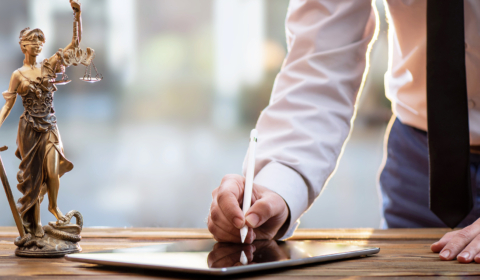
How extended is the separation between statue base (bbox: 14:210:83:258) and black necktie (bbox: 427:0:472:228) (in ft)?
1.94

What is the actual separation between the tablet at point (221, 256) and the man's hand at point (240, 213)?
37mm

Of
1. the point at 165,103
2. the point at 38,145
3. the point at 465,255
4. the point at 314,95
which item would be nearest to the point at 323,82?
the point at 314,95

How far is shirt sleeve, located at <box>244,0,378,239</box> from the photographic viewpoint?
2.96ft

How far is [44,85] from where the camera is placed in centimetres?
59

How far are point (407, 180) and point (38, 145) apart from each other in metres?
0.97

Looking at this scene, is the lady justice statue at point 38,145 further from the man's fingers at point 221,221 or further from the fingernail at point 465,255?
the fingernail at point 465,255

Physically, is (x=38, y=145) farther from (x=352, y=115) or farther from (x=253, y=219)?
(x=352, y=115)

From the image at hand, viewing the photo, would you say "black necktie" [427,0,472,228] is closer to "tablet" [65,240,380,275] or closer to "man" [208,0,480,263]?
"man" [208,0,480,263]

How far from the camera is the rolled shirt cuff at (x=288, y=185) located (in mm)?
805

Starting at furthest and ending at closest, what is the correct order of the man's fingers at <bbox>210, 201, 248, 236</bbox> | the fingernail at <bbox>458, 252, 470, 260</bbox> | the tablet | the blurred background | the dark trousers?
the blurred background → the dark trousers → the man's fingers at <bbox>210, 201, 248, 236</bbox> → the fingernail at <bbox>458, 252, 470, 260</bbox> → the tablet

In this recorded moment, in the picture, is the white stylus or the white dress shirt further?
the white dress shirt

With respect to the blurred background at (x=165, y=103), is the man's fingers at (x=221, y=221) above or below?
above

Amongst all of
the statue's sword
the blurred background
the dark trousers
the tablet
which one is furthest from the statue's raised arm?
the blurred background

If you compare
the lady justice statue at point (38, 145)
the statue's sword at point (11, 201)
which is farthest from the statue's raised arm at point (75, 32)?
the statue's sword at point (11, 201)
